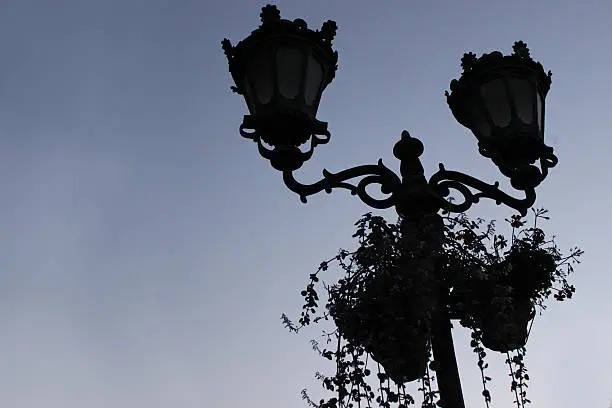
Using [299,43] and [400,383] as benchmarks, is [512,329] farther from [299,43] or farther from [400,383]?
[299,43]

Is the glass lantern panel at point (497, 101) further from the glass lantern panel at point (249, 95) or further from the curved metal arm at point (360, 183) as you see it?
the glass lantern panel at point (249, 95)

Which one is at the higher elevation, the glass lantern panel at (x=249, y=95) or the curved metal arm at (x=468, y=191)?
the glass lantern panel at (x=249, y=95)

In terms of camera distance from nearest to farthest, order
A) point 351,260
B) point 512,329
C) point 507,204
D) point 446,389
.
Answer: point 446,389 < point 512,329 < point 351,260 < point 507,204

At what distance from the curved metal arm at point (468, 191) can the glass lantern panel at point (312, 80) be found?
741mm

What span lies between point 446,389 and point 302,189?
1.20 metres

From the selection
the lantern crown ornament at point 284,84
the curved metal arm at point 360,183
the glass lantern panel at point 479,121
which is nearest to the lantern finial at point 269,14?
the lantern crown ornament at point 284,84

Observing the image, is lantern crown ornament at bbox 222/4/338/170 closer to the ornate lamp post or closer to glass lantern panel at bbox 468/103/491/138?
the ornate lamp post

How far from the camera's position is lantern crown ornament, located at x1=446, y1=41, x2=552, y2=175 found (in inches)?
162

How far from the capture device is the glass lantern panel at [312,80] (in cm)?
388

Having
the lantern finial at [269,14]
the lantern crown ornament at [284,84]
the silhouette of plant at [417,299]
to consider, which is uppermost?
the lantern finial at [269,14]


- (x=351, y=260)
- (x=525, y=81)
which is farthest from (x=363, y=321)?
(x=525, y=81)

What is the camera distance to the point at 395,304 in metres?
3.43

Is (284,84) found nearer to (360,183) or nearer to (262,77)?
(262,77)

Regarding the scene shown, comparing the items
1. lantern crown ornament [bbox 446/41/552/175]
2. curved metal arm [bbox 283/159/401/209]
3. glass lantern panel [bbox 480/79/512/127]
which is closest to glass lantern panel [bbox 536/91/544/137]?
lantern crown ornament [bbox 446/41/552/175]
